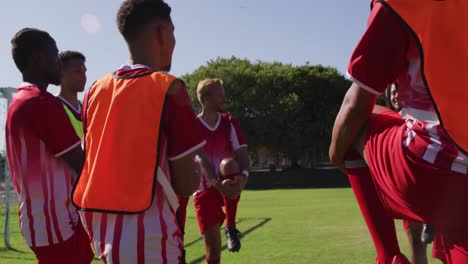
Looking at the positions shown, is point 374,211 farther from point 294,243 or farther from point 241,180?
point 294,243

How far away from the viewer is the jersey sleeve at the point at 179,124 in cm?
283

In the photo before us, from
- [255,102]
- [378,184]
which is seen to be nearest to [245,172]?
[378,184]

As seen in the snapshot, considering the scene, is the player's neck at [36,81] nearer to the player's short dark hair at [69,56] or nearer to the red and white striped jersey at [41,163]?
the red and white striped jersey at [41,163]

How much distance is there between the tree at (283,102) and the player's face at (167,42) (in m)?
51.5

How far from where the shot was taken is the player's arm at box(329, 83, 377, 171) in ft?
7.36

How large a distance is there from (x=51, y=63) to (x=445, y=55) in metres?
3.34

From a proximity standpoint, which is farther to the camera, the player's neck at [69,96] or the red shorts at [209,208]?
the red shorts at [209,208]

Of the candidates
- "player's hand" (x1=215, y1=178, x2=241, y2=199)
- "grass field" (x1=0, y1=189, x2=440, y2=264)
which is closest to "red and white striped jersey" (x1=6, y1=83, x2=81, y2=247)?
"player's hand" (x1=215, y1=178, x2=241, y2=199)

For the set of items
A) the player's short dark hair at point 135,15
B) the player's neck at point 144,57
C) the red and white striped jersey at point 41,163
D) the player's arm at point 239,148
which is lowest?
the player's arm at point 239,148

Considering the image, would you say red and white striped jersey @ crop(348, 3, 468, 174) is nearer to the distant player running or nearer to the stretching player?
the stretching player

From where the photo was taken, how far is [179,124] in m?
2.83

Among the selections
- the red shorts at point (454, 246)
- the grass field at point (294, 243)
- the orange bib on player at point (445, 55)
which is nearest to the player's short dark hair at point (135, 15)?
the orange bib on player at point (445, 55)

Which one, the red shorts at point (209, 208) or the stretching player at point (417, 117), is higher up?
the stretching player at point (417, 117)

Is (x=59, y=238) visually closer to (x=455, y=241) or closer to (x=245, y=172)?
(x=455, y=241)
